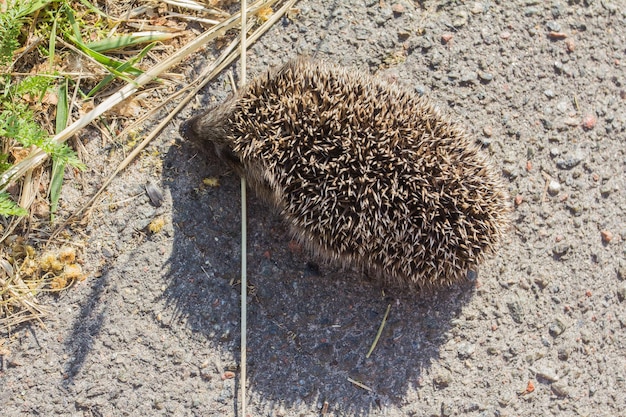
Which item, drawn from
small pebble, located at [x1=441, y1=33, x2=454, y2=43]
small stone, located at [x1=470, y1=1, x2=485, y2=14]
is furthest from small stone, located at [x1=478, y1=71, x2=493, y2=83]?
small stone, located at [x1=470, y1=1, x2=485, y2=14]

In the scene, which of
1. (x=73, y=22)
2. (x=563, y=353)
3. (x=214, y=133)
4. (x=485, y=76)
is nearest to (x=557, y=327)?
(x=563, y=353)

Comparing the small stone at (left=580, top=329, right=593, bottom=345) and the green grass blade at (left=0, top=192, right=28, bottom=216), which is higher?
the green grass blade at (left=0, top=192, right=28, bottom=216)

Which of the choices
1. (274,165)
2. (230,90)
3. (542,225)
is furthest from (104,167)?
(542,225)

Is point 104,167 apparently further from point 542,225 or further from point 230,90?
point 542,225

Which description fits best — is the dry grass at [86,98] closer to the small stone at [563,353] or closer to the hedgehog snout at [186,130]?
the hedgehog snout at [186,130]

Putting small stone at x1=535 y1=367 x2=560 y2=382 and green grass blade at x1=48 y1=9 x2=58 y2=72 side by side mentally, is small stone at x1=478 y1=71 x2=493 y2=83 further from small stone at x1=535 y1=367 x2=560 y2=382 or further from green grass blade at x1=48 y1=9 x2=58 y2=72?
green grass blade at x1=48 y1=9 x2=58 y2=72

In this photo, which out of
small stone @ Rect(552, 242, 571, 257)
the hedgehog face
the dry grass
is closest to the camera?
the hedgehog face

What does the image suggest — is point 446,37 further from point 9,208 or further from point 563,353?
point 9,208
